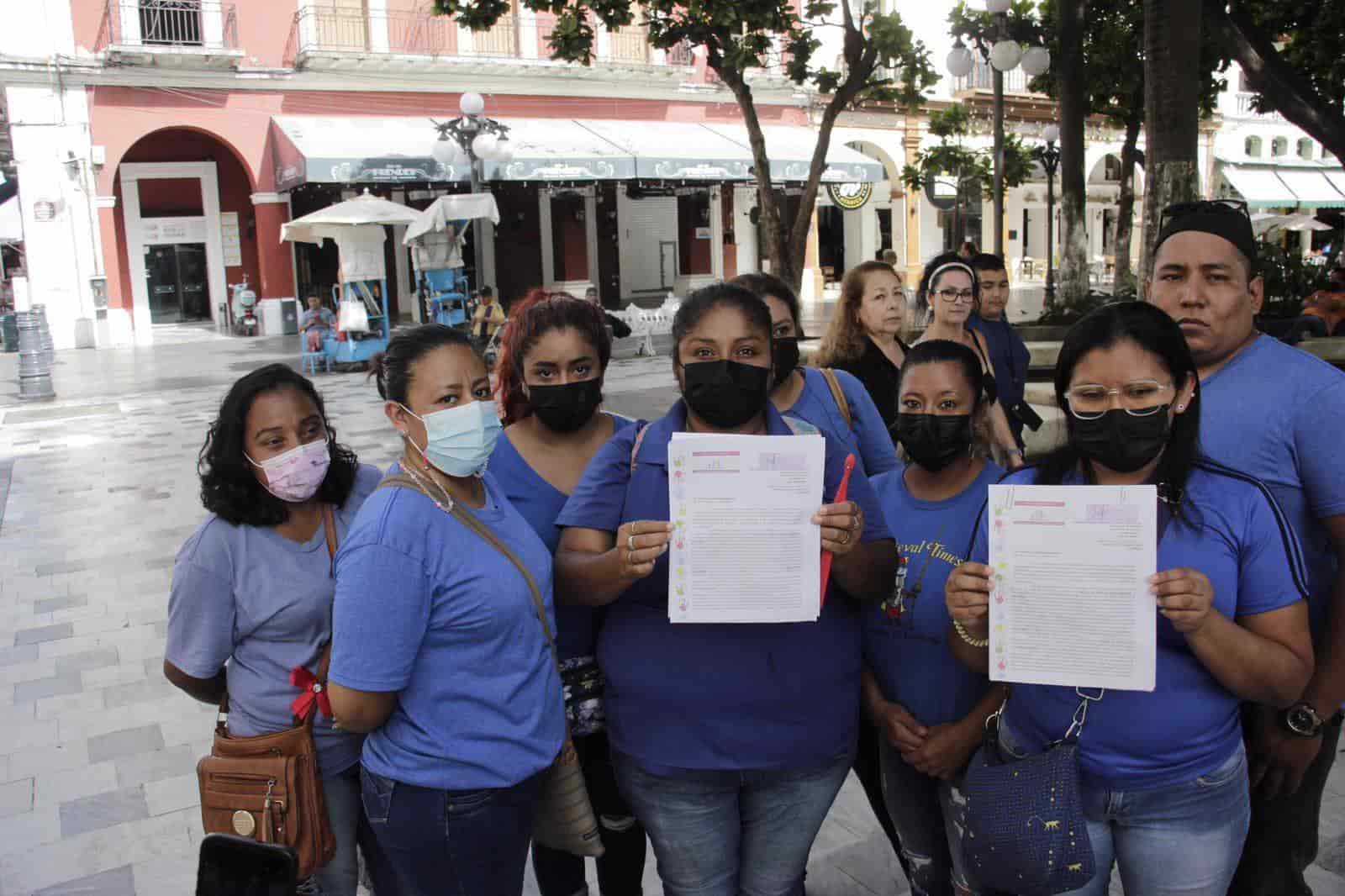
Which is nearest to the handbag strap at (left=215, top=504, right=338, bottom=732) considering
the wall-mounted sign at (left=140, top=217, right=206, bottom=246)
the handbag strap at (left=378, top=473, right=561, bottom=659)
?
the handbag strap at (left=378, top=473, right=561, bottom=659)

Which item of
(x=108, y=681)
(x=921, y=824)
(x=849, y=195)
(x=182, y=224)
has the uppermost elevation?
(x=849, y=195)

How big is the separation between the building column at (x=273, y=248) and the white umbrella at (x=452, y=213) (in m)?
8.23

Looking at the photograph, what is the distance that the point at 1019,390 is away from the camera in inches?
217

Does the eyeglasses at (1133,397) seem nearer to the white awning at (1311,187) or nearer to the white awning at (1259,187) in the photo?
the white awning at (1259,187)

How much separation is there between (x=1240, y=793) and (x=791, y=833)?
95 centimetres

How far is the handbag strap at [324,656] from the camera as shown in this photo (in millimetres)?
2588

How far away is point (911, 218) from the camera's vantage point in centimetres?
3456

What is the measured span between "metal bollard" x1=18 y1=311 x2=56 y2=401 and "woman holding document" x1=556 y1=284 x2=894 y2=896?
15685 mm

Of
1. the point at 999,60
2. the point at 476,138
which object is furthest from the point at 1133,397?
the point at 476,138

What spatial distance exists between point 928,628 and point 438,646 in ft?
Answer: 3.65

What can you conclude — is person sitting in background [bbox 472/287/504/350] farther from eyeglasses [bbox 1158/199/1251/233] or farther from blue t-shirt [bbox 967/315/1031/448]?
eyeglasses [bbox 1158/199/1251/233]

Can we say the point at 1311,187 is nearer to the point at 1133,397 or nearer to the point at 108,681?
the point at 108,681

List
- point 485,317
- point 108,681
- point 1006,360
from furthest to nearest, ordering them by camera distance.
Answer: point 485,317
point 108,681
point 1006,360

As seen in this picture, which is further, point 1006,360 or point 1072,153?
point 1072,153
